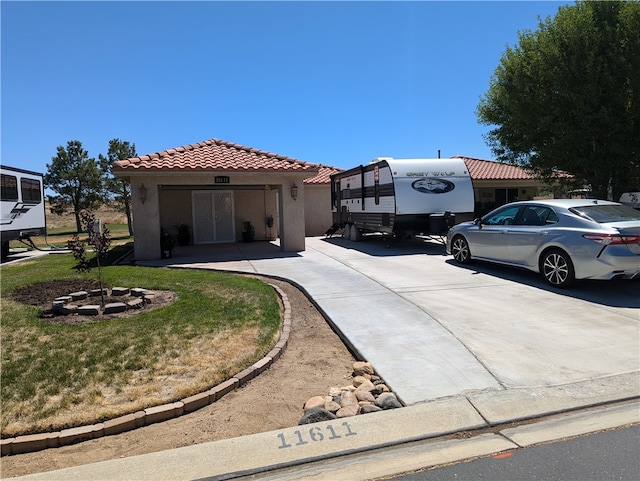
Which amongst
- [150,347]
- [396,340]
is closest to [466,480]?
[396,340]

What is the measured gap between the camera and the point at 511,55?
13.4 meters

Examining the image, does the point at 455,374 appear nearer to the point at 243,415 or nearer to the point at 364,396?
the point at 364,396

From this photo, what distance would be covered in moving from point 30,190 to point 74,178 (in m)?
19.9

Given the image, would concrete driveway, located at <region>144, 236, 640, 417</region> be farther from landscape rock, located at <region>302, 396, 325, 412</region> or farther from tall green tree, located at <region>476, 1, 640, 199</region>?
tall green tree, located at <region>476, 1, 640, 199</region>

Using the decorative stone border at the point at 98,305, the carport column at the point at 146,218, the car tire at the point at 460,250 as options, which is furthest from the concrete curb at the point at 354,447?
the carport column at the point at 146,218

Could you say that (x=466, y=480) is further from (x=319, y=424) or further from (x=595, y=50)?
(x=595, y=50)

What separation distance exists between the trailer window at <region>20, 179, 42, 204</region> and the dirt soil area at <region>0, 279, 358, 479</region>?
15.5 meters

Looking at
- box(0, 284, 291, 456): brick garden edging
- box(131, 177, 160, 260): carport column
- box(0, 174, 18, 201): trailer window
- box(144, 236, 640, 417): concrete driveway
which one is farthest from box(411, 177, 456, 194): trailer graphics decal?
box(0, 174, 18, 201): trailer window

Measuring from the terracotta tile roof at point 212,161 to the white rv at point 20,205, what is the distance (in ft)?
17.8

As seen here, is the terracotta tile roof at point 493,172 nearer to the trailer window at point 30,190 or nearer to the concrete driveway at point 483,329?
the concrete driveway at point 483,329

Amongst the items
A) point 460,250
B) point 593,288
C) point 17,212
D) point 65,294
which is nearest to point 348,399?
point 593,288

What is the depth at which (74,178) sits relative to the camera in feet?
116

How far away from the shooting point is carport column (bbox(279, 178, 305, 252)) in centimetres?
1474

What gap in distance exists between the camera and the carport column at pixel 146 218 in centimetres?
1318
